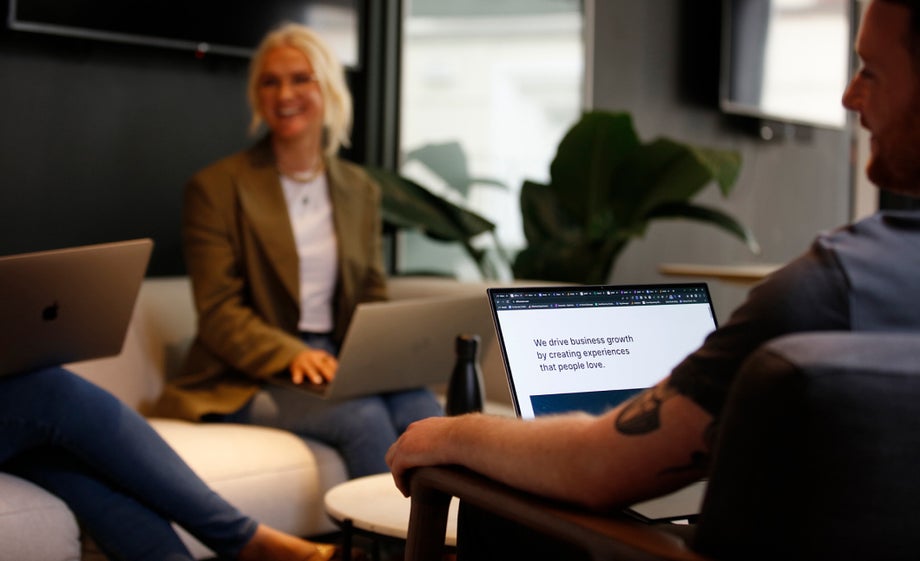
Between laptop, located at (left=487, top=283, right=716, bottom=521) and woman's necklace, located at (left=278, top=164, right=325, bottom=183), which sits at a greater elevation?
woman's necklace, located at (left=278, top=164, right=325, bottom=183)

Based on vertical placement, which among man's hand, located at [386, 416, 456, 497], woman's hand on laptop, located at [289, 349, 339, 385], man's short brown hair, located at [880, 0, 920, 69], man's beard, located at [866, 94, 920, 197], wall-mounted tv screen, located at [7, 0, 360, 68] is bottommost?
woman's hand on laptop, located at [289, 349, 339, 385]

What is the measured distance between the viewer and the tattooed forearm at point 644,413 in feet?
3.75

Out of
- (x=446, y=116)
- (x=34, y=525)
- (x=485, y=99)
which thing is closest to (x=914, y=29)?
(x=34, y=525)

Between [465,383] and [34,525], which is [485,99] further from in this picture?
[34,525]

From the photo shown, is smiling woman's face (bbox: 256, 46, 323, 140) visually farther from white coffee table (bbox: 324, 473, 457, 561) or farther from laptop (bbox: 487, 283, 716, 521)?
laptop (bbox: 487, 283, 716, 521)

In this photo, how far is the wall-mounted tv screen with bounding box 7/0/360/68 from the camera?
3197 millimetres

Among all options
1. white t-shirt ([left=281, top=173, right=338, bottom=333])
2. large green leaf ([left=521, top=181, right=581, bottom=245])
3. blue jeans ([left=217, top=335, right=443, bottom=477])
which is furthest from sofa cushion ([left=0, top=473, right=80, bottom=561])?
large green leaf ([left=521, top=181, right=581, bottom=245])

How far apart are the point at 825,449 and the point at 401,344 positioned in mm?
1799

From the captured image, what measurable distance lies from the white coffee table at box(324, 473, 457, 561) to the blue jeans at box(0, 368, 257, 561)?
30 cm

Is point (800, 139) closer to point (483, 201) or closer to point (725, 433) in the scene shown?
point (483, 201)

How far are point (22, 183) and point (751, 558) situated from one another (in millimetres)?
2785

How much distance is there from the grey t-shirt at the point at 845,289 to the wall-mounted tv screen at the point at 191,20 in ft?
8.68

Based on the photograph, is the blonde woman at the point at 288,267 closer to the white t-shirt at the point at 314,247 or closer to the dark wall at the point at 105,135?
the white t-shirt at the point at 314,247

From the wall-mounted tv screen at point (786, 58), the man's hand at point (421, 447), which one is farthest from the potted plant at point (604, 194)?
the man's hand at point (421, 447)
